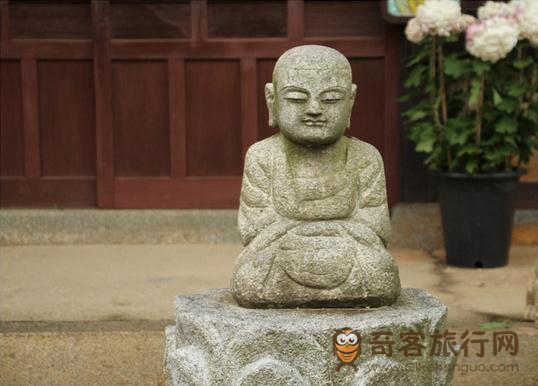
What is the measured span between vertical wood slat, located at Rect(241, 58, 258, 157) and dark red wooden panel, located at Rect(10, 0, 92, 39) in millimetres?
1204

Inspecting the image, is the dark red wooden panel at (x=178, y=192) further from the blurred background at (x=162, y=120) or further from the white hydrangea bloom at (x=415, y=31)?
the white hydrangea bloom at (x=415, y=31)

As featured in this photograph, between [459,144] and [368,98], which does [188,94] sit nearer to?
[368,98]

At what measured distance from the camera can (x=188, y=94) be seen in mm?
7793

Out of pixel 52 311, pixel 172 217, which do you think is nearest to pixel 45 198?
pixel 172 217

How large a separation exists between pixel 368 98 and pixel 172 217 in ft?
5.66

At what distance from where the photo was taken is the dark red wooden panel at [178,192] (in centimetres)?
782

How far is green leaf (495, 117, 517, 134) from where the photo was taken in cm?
687

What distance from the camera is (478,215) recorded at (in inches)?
276

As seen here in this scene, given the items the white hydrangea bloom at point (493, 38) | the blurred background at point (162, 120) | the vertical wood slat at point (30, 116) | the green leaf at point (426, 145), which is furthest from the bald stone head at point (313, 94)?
the vertical wood slat at point (30, 116)

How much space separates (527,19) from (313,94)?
2.98 m

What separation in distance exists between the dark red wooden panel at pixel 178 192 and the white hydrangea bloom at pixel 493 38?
2.10 metres

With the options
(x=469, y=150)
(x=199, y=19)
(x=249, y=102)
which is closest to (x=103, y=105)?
(x=199, y=19)

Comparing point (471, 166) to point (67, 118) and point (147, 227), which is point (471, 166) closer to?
point (147, 227)

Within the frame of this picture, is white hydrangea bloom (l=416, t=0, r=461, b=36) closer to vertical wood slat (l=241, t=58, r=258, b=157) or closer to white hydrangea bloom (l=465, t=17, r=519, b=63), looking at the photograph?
white hydrangea bloom (l=465, t=17, r=519, b=63)
